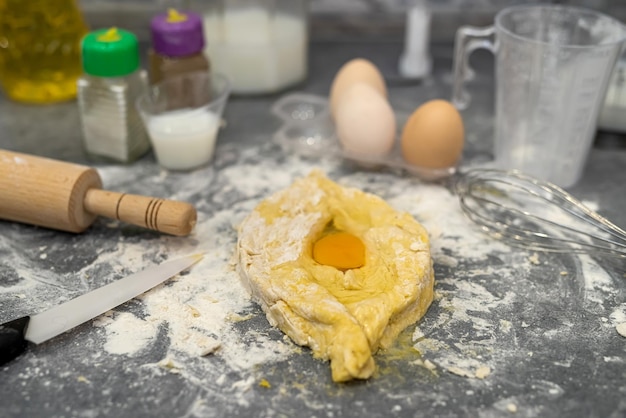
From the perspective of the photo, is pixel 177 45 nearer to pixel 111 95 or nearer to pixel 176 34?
pixel 176 34

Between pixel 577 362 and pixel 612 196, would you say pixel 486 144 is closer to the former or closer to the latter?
pixel 612 196

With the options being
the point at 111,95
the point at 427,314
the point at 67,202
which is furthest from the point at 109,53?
the point at 427,314

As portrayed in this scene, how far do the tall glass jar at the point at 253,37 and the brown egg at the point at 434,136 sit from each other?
428mm

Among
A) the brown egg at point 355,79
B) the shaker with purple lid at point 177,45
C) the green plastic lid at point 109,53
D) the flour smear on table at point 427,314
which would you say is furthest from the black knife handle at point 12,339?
the brown egg at point 355,79

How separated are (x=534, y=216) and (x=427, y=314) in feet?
0.89

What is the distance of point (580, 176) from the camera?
1.35m

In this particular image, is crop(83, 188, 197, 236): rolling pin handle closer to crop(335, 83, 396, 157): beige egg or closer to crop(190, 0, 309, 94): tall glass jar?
crop(335, 83, 396, 157): beige egg

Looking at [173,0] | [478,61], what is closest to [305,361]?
[173,0]

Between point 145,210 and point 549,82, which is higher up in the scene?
point 549,82

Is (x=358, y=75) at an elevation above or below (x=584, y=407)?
above

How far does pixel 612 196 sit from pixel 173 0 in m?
1.04

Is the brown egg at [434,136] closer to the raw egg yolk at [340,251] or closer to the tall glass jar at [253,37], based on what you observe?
the raw egg yolk at [340,251]

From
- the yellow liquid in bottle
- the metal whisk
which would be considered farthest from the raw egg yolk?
the yellow liquid in bottle

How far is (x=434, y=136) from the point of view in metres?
1.26
